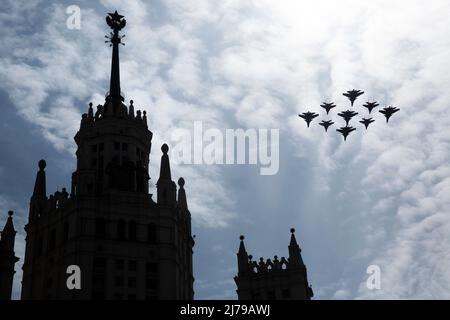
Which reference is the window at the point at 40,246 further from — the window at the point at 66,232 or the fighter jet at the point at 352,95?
the fighter jet at the point at 352,95

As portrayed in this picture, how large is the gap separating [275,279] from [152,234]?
1683cm

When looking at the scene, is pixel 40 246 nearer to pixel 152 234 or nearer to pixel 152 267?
pixel 152 234

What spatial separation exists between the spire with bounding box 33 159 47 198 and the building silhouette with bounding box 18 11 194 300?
14cm

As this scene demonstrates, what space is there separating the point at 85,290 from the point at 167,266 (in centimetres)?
1096

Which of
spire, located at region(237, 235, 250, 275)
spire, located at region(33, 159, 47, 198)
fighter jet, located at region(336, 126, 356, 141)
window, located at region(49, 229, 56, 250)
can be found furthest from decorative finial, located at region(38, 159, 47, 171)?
fighter jet, located at region(336, 126, 356, 141)

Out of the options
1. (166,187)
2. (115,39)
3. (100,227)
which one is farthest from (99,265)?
(115,39)

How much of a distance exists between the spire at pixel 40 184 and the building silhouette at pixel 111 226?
0.14m

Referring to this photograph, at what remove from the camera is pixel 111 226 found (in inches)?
3526

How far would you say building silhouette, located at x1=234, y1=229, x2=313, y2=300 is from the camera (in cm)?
8925

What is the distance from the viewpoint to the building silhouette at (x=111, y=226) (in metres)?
86.2

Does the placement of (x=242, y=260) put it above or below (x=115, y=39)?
below

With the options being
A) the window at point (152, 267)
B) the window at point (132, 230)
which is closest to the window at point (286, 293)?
the window at point (152, 267)

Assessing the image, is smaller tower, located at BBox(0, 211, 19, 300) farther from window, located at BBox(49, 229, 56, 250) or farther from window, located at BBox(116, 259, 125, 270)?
window, located at BBox(116, 259, 125, 270)
